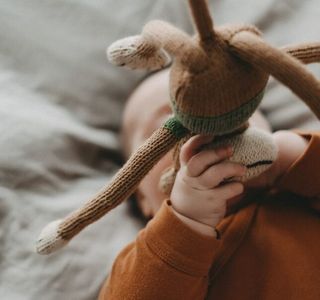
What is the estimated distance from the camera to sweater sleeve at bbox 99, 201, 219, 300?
561 mm

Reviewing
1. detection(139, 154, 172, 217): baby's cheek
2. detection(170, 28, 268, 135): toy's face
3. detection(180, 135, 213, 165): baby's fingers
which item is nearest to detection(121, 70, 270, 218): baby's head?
detection(139, 154, 172, 217): baby's cheek

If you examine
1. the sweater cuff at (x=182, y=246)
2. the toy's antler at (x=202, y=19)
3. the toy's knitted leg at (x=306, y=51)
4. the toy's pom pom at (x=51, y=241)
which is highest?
the toy's antler at (x=202, y=19)

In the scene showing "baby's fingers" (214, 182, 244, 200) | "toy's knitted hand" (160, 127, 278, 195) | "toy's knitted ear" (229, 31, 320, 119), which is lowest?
"baby's fingers" (214, 182, 244, 200)

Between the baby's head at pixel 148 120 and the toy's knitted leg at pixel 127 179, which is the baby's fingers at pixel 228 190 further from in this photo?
the baby's head at pixel 148 120

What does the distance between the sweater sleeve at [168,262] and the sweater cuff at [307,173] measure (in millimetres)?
142

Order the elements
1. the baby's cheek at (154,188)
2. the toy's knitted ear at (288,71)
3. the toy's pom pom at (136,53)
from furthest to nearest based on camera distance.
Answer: the baby's cheek at (154,188)
the toy's pom pom at (136,53)
the toy's knitted ear at (288,71)

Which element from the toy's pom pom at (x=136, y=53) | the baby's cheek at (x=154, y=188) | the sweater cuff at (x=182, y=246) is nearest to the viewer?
the toy's pom pom at (x=136, y=53)

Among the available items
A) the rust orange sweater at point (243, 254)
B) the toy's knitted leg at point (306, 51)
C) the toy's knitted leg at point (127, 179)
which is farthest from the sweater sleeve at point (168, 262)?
the toy's knitted leg at point (306, 51)

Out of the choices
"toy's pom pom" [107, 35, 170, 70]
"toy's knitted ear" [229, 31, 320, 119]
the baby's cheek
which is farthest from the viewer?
the baby's cheek

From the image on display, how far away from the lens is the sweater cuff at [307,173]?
0.63 meters

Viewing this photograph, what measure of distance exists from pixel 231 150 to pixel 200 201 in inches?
3.2

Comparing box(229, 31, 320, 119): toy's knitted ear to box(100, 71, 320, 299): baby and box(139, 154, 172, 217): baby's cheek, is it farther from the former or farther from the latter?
box(139, 154, 172, 217): baby's cheek

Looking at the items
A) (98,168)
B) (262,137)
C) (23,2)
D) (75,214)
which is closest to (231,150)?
(262,137)

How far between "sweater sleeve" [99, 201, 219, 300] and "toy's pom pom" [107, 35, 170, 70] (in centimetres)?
18
